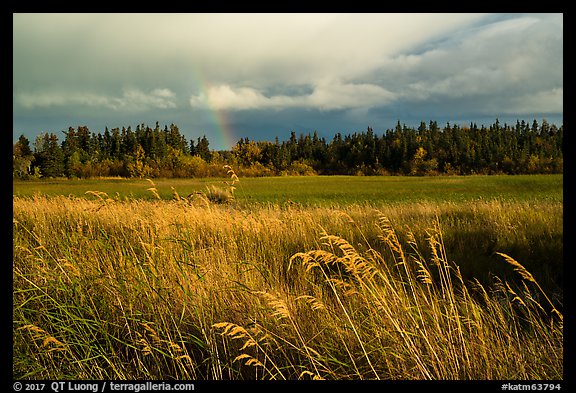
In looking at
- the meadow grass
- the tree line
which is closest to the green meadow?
the meadow grass

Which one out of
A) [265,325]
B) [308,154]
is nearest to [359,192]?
[265,325]

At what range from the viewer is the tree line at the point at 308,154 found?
8550cm

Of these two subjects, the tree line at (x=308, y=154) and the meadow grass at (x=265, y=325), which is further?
the tree line at (x=308, y=154)

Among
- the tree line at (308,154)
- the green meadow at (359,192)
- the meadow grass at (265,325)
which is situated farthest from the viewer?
the tree line at (308,154)

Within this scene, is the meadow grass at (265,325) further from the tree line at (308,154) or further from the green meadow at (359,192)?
the tree line at (308,154)

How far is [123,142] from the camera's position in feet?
357

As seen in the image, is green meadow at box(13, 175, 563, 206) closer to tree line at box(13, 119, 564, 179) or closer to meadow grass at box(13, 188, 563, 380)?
meadow grass at box(13, 188, 563, 380)

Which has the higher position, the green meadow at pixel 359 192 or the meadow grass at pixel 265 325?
the meadow grass at pixel 265 325

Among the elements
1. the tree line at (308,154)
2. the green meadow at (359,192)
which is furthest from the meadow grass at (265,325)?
the tree line at (308,154)

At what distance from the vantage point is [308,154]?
143875mm
